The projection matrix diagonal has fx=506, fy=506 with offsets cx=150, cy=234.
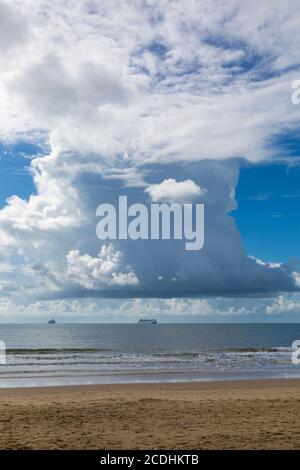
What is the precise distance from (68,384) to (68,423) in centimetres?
1157

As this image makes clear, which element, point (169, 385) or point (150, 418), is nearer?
point (150, 418)

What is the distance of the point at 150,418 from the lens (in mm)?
14812

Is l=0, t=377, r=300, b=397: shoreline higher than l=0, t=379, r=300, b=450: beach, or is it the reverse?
l=0, t=377, r=300, b=397: shoreline

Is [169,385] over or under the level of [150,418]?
over

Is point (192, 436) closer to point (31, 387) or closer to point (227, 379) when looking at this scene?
point (31, 387)

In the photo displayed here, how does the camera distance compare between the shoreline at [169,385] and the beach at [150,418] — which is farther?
the shoreline at [169,385]

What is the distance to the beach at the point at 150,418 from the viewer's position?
11609 mm

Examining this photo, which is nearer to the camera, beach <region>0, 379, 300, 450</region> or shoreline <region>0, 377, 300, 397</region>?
beach <region>0, 379, 300, 450</region>

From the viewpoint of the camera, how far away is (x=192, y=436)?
12.1 m

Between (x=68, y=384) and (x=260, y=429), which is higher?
(x=68, y=384)

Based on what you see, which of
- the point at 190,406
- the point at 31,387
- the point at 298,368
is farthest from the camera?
the point at 298,368

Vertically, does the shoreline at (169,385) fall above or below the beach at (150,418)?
above

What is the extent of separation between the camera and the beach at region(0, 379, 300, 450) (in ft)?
38.1
